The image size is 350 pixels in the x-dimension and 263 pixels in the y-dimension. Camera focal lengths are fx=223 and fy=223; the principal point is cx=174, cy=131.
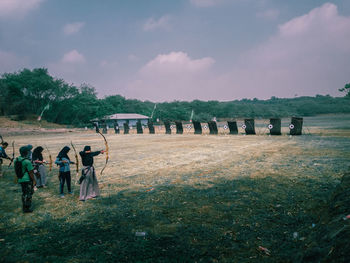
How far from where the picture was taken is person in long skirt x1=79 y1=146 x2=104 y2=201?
702cm

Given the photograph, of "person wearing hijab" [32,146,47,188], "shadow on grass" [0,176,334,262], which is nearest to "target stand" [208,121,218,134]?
"shadow on grass" [0,176,334,262]

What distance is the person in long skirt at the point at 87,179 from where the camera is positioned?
7016mm

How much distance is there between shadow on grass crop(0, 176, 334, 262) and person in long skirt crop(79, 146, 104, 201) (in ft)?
1.40

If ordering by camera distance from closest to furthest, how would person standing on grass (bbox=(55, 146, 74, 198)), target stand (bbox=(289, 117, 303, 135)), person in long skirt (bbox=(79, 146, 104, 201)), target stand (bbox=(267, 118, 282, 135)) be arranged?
person in long skirt (bbox=(79, 146, 104, 201))
person standing on grass (bbox=(55, 146, 74, 198))
target stand (bbox=(289, 117, 303, 135))
target stand (bbox=(267, 118, 282, 135))

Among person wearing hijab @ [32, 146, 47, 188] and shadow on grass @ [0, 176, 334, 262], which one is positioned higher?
person wearing hijab @ [32, 146, 47, 188]

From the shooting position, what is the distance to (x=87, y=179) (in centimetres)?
713

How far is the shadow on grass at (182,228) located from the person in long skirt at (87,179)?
1.40ft

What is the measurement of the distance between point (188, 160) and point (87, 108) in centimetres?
6736

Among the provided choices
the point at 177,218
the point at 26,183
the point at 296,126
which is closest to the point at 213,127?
the point at 296,126

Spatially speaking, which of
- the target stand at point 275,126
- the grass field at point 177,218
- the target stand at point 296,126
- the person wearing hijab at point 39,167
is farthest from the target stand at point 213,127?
the person wearing hijab at point 39,167

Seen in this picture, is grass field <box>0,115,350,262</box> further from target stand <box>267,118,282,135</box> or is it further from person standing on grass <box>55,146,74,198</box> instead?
target stand <box>267,118,282,135</box>

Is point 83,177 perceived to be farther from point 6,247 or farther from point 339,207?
point 339,207

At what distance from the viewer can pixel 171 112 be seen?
9125cm

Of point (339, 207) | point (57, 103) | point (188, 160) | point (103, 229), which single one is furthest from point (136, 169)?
point (57, 103)
